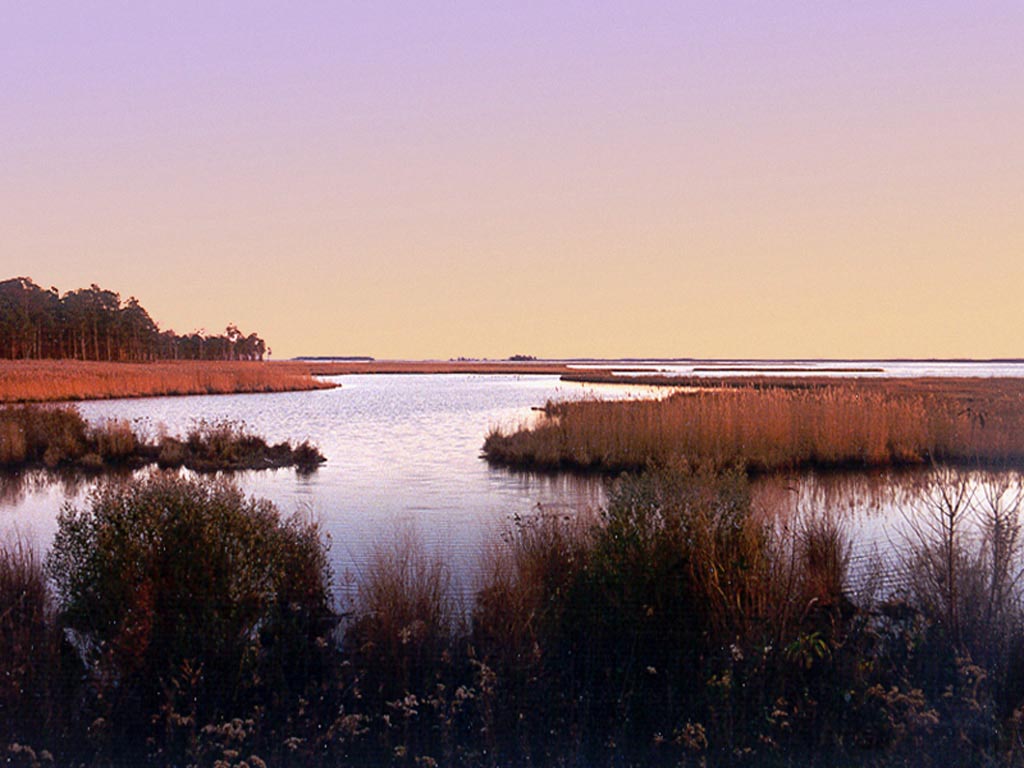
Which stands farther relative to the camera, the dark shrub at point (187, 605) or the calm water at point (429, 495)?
the calm water at point (429, 495)

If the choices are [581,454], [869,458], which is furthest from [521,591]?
[869,458]

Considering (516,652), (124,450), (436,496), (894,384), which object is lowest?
(436,496)

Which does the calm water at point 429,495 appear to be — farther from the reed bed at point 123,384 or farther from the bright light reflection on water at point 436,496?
the reed bed at point 123,384

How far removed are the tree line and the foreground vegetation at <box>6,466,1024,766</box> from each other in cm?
10821

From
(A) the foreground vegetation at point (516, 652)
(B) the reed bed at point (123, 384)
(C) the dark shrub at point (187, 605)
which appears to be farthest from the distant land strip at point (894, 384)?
(B) the reed bed at point (123, 384)

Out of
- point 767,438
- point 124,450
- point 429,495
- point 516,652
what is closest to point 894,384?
point 767,438

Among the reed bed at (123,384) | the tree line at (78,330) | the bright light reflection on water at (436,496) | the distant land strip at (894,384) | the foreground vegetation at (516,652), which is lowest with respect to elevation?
the bright light reflection on water at (436,496)

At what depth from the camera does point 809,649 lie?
18.0 feet

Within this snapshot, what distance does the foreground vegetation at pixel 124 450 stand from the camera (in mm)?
20156

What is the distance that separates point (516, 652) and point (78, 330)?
12194cm

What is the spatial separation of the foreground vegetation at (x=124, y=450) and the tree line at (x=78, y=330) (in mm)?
89674

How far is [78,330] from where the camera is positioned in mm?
111062

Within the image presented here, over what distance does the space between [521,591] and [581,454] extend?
43.6 feet

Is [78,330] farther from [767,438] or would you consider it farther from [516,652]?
[516,652]
